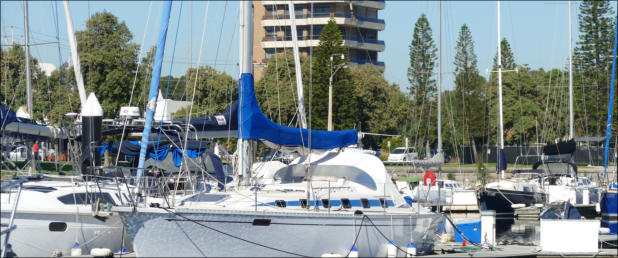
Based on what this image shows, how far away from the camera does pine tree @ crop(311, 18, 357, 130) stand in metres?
52.5

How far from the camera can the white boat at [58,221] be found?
17406 mm

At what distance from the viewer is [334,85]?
52562 millimetres

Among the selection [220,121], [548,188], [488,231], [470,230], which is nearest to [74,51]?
[220,121]

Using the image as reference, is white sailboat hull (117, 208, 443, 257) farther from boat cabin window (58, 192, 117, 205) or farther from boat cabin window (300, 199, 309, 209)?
boat cabin window (58, 192, 117, 205)

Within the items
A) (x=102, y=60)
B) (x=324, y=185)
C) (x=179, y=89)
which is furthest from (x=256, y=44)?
(x=324, y=185)

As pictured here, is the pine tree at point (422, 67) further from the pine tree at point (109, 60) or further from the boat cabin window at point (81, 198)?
the boat cabin window at point (81, 198)

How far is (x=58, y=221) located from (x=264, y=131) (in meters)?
5.02

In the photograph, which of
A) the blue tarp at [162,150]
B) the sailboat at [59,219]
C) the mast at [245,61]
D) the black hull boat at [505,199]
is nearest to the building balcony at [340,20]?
the black hull boat at [505,199]

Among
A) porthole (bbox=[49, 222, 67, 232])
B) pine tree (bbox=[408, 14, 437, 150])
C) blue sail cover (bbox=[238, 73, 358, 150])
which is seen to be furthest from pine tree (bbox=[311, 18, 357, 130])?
porthole (bbox=[49, 222, 67, 232])

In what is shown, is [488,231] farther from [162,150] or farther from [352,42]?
[352,42]

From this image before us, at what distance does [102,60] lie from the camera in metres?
46.4

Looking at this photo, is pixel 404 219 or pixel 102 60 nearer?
pixel 404 219

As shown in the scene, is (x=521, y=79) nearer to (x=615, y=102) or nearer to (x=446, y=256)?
(x=615, y=102)

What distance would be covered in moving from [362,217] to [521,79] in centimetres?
5414
